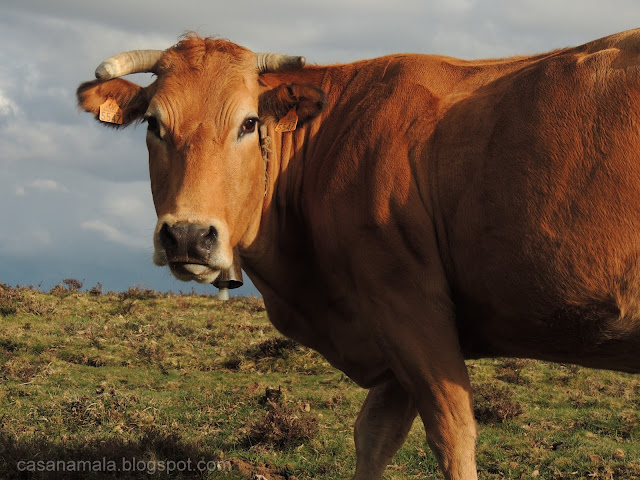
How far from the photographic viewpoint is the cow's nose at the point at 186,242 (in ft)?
16.3

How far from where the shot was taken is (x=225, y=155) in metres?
5.50

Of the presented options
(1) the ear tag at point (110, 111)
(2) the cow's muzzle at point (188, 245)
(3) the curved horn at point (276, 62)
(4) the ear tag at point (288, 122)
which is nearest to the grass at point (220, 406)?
(2) the cow's muzzle at point (188, 245)

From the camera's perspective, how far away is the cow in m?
4.82

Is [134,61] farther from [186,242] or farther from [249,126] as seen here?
[186,242]

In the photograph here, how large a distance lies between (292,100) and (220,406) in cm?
575

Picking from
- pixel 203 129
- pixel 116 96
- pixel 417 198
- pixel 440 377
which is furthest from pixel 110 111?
pixel 440 377

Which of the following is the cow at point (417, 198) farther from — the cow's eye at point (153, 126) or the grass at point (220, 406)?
the grass at point (220, 406)

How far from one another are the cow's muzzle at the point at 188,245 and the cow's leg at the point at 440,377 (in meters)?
1.37

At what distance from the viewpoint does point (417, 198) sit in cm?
540

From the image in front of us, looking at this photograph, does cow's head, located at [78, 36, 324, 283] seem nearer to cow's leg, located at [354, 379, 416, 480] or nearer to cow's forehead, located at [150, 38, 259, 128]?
cow's forehead, located at [150, 38, 259, 128]

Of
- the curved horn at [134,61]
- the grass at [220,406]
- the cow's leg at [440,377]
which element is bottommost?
the grass at [220,406]

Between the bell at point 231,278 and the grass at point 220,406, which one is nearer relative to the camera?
the bell at point 231,278

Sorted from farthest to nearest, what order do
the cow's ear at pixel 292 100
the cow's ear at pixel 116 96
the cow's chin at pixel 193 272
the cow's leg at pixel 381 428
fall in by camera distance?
the cow's leg at pixel 381 428, the cow's ear at pixel 116 96, the cow's ear at pixel 292 100, the cow's chin at pixel 193 272

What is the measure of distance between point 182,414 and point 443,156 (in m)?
6.08
